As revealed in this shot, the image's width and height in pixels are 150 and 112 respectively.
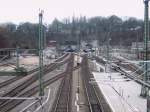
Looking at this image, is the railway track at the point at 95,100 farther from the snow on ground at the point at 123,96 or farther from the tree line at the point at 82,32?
the tree line at the point at 82,32

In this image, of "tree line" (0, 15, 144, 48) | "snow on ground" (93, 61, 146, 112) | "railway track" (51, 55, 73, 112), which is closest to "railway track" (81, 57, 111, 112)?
"snow on ground" (93, 61, 146, 112)

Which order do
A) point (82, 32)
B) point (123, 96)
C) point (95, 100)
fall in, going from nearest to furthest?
point (95, 100), point (123, 96), point (82, 32)

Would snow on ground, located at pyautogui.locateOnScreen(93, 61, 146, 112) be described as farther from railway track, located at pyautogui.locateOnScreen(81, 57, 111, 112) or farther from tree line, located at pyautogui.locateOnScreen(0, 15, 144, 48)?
tree line, located at pyautogui.locateOnScreen(0, 15, 144, 48)

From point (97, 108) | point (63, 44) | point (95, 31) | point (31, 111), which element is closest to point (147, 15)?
point (97, 108)

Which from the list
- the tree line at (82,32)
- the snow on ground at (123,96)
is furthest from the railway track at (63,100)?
the tree line at (82,32)

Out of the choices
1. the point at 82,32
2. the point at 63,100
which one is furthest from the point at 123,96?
the point at 82,32

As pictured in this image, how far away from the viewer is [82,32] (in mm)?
107688

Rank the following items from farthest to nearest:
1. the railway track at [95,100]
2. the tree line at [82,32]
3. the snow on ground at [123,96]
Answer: the tree line at [82,32], the railway track at [95,100], the snow on ground at [123,96]

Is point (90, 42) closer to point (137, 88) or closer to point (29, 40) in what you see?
point (29, 40)

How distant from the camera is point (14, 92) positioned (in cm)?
2203

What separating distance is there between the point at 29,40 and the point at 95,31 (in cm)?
4889

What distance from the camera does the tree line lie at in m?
60.0

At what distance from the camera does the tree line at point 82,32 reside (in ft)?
197

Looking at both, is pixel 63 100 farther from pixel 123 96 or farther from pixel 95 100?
pixel 123 96
